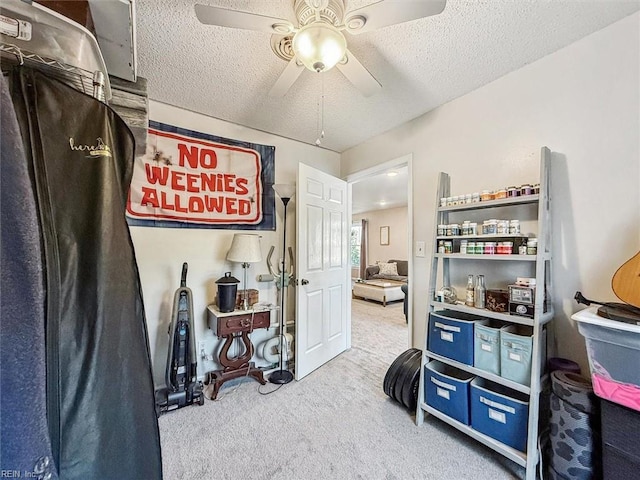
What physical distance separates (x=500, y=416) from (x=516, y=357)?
13.4 inches

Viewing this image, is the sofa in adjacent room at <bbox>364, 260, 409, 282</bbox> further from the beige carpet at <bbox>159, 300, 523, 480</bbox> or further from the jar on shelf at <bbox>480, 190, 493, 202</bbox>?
the jar on shelf at <bbox>480, 190, 493, 202</bbox>

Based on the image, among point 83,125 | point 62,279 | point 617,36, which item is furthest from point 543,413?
point 83,125

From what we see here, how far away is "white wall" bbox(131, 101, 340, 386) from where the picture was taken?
2.17 m

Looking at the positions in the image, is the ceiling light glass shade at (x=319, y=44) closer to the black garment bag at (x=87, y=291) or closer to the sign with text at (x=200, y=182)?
the black garment bag at (x=87, y=291)

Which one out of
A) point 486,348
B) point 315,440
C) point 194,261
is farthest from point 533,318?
point 194,261

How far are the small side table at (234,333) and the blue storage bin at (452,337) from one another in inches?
52.8

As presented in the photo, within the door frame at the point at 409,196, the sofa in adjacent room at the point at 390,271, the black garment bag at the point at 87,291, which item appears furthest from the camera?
the sofa in adjacent room at the point at 390,271

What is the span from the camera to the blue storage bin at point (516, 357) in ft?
4.66

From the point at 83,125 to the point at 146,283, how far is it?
186 centimetres

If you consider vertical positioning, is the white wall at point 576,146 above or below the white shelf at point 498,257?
above

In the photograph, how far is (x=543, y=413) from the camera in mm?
1518

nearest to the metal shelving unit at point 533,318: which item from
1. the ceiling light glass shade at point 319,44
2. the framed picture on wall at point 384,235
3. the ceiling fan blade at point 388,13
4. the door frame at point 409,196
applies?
the door frame at point 409,196

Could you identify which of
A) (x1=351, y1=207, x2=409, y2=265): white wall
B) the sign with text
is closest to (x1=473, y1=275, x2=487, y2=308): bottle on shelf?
the sign with text

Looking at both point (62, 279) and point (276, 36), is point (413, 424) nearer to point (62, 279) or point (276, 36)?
point (62, 279)
